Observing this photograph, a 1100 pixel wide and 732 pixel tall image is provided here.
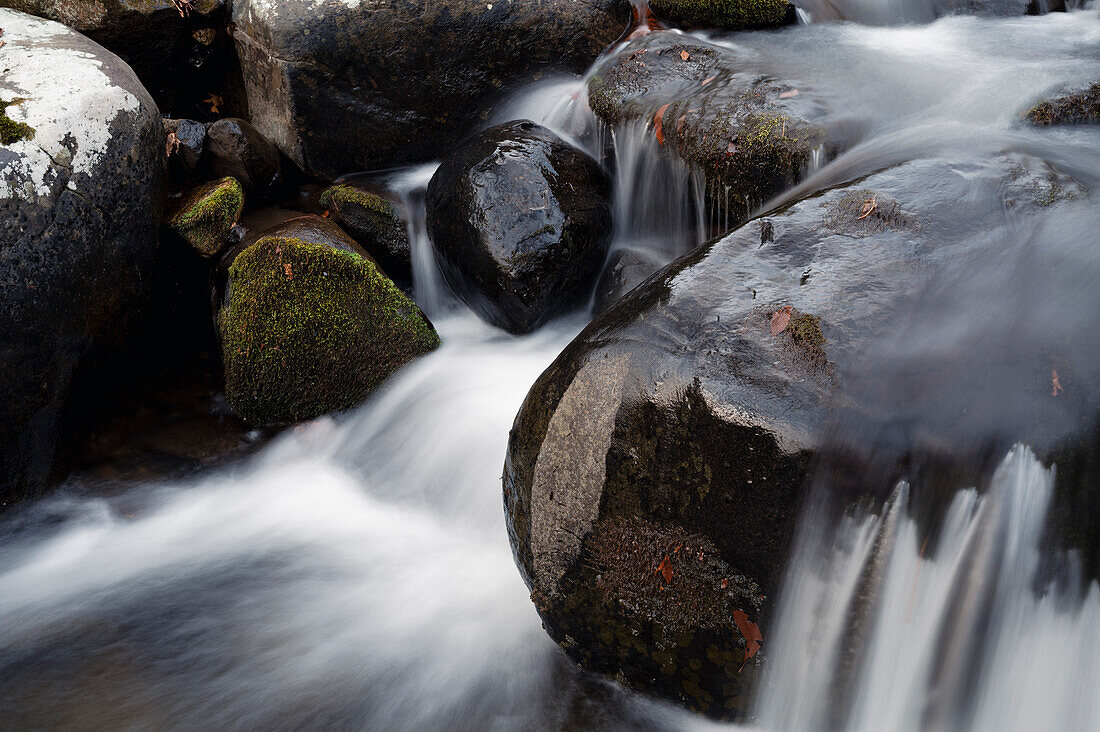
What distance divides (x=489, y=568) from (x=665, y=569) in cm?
135

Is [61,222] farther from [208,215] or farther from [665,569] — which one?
[665,569]

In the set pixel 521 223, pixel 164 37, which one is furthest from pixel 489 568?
pixel 164 37

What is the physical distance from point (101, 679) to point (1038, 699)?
3.65 metres

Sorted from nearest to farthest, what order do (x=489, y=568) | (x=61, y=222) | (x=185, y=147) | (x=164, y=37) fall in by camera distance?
(x=489, y=568)
(x=61, y=222)
(x=185, y=147)
(x=164, y=37)

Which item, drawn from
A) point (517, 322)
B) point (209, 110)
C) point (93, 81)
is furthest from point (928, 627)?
point (209, 110)

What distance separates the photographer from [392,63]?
6.10 meters

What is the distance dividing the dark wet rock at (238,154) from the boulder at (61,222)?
0.79 meters

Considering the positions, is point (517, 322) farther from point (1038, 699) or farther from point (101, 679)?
point (1038, 699)

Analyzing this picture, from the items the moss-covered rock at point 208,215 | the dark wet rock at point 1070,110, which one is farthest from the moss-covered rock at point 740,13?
the moss-covered rock at point 208,215

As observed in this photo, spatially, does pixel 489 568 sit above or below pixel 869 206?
below

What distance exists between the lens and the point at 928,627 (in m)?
2.48

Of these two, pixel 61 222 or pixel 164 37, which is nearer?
pixel 61 222

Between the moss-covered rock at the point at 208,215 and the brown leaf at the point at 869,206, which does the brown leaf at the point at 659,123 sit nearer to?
the brown leaf at the point at 869,206

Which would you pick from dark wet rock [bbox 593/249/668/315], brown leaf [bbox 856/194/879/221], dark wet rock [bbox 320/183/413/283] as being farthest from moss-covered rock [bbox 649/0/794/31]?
brown leaf [bbox 856/194/879/221]
